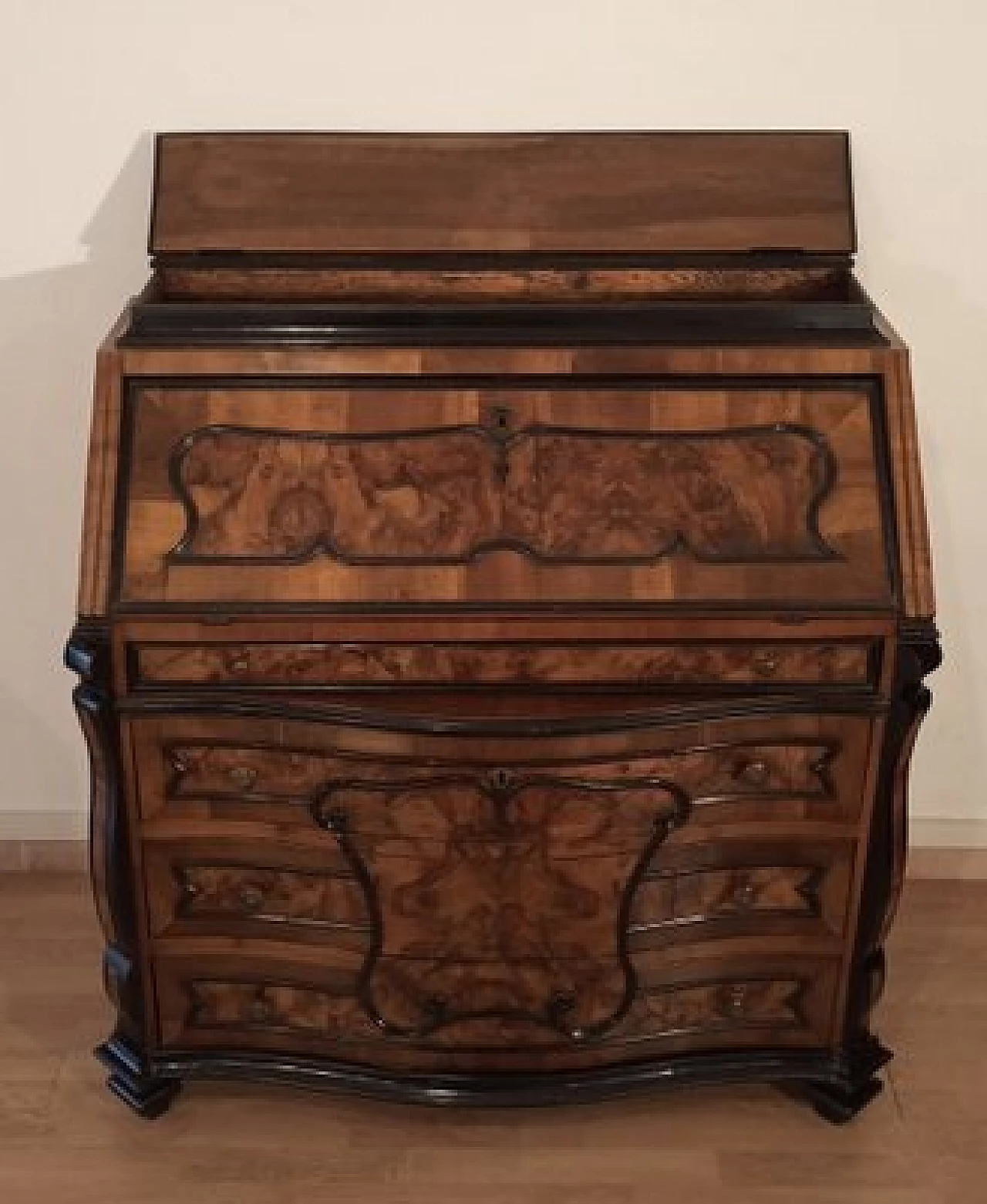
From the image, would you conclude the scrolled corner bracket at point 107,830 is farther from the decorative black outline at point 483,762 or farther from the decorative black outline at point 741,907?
the decorative black outline at point 741,907

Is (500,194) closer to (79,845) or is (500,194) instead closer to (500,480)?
(500,480)

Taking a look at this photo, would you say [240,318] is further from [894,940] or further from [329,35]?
[894,940]

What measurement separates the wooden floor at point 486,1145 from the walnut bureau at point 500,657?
18cm

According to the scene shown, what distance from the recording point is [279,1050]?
2.58m

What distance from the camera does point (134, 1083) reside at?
2.61 metres

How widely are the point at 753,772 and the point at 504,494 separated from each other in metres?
0.51

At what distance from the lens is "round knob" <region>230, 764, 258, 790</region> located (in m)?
2.34

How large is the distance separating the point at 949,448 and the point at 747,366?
736 mm

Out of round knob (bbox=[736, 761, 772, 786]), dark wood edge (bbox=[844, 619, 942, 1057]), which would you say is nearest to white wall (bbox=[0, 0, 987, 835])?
dark wood edge (bbox=[844, 619, 942, 1057])

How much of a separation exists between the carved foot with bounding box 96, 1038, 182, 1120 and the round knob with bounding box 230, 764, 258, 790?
0.54 m

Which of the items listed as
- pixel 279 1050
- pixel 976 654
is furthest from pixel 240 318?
pixel 976 654

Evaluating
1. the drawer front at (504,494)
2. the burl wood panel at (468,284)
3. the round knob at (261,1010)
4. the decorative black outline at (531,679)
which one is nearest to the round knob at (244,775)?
the decorative black outline at (531,679)

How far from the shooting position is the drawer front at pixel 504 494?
2.26 meters

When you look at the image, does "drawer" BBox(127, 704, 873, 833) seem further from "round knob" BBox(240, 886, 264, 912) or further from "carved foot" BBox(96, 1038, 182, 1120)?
"carved foot" BBox(96, 1038, 182, 1120)
